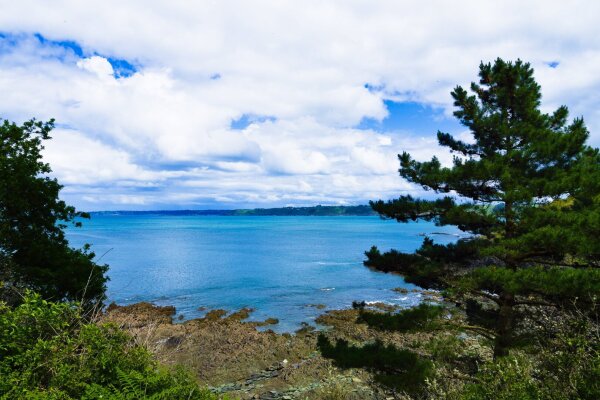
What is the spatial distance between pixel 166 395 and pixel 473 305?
35.4 ft

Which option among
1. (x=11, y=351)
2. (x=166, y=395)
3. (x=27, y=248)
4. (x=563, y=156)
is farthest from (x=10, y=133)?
(x=563, y=156)

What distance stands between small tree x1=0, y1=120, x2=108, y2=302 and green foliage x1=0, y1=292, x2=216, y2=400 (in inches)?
312

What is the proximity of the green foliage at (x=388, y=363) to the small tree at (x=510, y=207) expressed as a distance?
239 cm

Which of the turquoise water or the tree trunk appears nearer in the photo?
the tree trunk

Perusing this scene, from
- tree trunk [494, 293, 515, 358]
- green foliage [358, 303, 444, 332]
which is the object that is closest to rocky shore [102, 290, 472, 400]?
green foliage [358, 303, 444, 332]

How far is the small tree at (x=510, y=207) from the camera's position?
30.8 feet

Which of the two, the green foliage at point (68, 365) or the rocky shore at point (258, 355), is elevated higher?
the green foliage at point (68, 365)

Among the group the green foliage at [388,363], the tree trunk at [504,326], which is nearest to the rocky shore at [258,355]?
the green foliage at [388,363]

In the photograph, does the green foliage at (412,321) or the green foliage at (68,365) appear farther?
the green foliage at (412,321)

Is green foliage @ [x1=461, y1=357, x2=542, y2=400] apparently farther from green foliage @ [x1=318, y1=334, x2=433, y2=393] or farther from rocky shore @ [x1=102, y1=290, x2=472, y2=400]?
rocky shore @ [x1=102, y1=290, x2=472, y2=400]

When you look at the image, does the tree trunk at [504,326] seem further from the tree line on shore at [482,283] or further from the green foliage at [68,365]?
the green foliage at [68,365]

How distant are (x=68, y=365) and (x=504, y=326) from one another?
39.7 feet

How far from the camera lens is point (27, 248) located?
16172mm

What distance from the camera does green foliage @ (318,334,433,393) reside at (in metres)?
10.1
